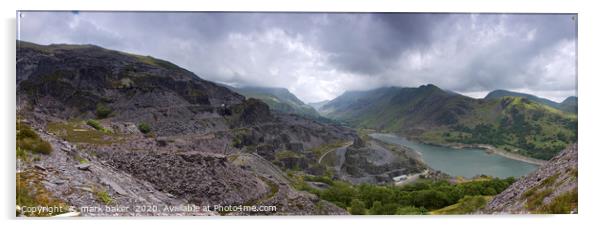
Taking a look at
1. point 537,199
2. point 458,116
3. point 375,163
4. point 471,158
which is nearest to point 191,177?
point 537,199

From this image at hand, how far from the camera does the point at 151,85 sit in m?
10.4

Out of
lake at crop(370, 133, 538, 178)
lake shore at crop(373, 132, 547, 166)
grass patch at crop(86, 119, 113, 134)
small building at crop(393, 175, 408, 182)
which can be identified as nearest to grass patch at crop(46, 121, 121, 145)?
grass patch at crop(86, 119, 113, 134)

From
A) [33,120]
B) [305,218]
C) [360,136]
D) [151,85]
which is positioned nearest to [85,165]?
[33,120]

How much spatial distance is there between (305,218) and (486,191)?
488 cm

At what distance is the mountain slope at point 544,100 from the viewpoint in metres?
6.62

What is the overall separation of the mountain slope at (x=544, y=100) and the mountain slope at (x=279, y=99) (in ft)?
15.5

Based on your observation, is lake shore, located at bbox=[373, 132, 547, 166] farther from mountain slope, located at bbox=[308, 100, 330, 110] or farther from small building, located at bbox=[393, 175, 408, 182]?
mountain slope, located at bbox=[308, 100, 330, 110]

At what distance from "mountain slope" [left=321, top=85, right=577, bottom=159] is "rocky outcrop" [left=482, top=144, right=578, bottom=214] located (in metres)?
0.61

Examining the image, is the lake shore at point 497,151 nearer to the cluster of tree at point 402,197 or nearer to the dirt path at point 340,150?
the cluster of tree at point 402,197

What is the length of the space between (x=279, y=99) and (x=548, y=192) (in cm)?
629

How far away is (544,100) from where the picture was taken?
7645 mm

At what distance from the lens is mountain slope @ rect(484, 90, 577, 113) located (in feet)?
21.7

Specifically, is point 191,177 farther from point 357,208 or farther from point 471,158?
point 471,158
